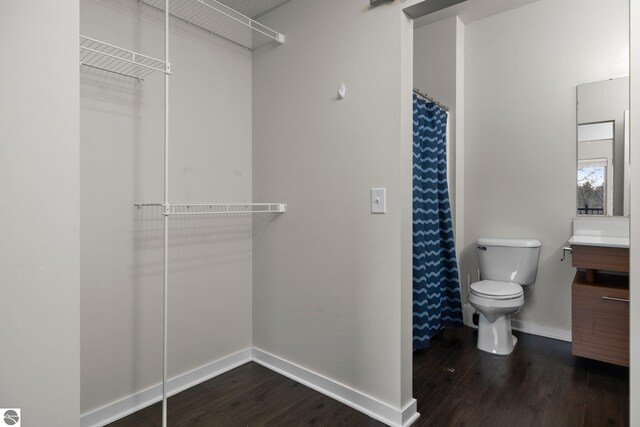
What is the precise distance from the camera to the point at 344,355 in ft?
6.38

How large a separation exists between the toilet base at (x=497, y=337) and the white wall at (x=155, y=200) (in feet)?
5.59

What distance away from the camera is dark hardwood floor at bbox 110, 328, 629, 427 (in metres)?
1.75

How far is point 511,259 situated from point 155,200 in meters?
2.56

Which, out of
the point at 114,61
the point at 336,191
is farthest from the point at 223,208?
the point at 114,61

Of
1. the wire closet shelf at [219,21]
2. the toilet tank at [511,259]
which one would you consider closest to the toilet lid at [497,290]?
the toilet tank at [511,259]

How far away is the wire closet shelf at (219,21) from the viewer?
75.2 inches

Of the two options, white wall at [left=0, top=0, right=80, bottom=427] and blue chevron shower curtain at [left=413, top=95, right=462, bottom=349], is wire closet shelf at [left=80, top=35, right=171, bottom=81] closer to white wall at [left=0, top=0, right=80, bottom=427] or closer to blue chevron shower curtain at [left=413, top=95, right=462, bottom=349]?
white wall at [left=0, top=0, right=80, bottom=427]

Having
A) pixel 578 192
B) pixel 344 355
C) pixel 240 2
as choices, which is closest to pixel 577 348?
pixel 578 192

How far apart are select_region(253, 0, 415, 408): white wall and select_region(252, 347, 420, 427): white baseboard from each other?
0.12ft

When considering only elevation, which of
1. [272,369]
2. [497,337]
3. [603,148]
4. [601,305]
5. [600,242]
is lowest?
[272,369]

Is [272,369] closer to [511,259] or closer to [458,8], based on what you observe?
[511,259]

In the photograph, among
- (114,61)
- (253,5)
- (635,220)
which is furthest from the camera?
(253,5)

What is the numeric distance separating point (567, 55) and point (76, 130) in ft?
10.5

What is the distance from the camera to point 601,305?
2145mm
